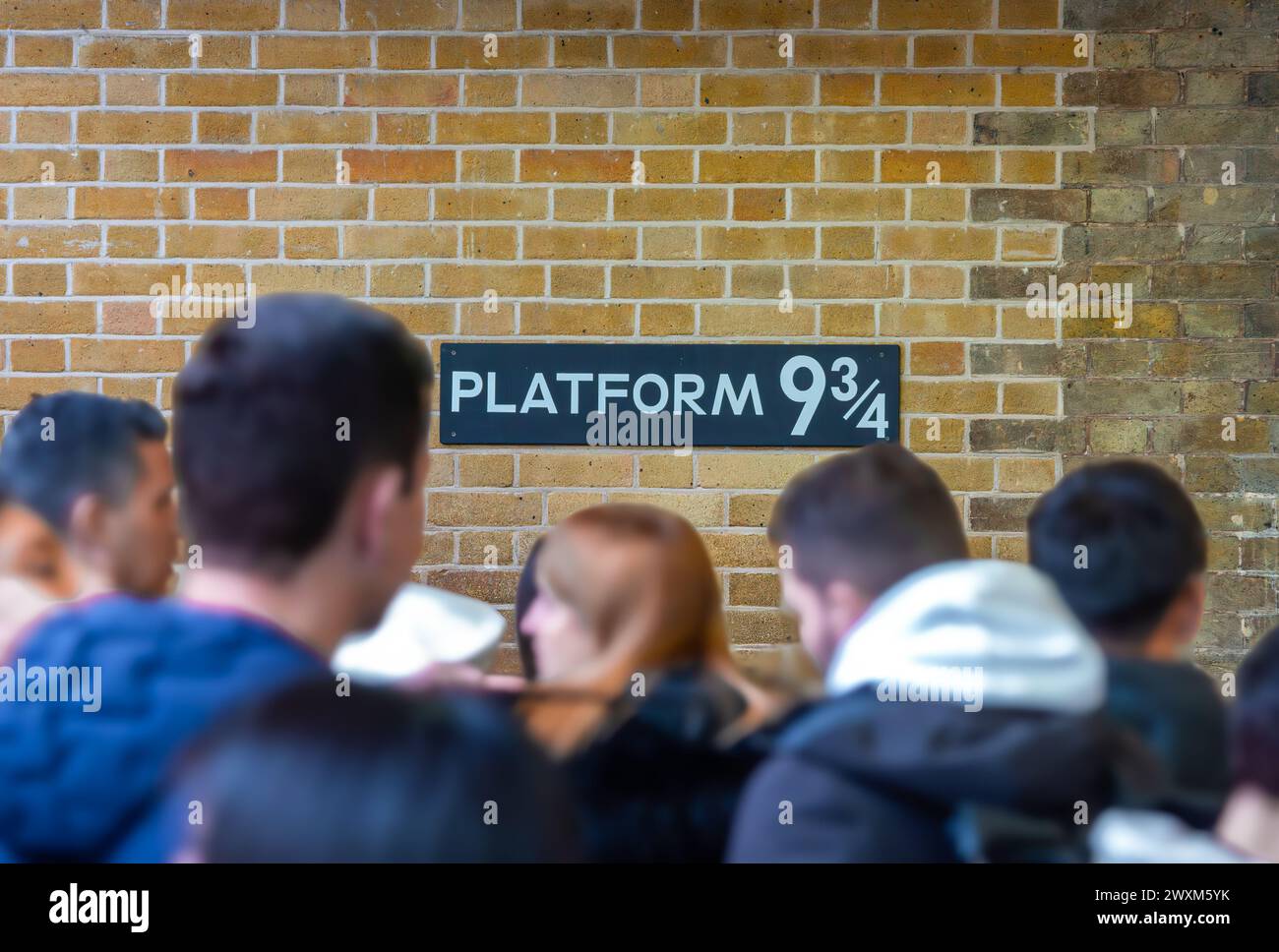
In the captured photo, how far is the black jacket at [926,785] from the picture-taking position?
113 cm

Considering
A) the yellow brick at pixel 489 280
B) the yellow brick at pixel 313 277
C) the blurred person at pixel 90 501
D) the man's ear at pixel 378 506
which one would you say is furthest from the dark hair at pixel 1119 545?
the yellow brick at pixel 313 277

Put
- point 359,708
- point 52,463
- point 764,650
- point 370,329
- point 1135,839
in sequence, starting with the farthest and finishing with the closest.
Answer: point 764,650, point 52,463, point 1135,839, point 370,329, point 359,708

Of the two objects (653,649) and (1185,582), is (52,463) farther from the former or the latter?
(1185,582)

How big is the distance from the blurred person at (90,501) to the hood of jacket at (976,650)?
0.94m

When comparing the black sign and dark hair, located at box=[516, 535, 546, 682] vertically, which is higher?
the black sign

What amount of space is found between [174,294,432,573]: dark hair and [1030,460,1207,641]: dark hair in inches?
35.1

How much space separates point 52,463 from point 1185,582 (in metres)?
1.55

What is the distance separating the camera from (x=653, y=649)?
4.52ft

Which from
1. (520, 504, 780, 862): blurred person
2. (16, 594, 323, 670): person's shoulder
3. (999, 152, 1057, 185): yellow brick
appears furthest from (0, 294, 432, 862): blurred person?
(999, 152, 1057, 185): yellow brick

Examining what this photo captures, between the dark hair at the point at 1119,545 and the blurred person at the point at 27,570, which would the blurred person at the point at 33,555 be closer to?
the blurred person at the point at 27,570

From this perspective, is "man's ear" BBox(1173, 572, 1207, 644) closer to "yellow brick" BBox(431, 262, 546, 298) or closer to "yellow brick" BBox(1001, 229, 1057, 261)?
"yellow brick" BBox(1001, 229, 1057, 261)

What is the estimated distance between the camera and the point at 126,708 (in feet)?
3.35

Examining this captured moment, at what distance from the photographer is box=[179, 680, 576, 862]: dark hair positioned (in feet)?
2.60

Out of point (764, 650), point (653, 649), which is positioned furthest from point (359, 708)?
point (764, 650)
